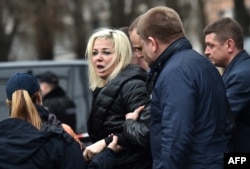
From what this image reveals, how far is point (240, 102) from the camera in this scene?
4.70m

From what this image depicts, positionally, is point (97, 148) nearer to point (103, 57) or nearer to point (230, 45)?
point (103, 57)

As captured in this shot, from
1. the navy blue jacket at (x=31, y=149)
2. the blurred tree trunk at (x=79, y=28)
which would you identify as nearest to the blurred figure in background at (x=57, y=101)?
the navy blue jacket at (x=31, y=149)

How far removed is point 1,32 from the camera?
27625 millimetres

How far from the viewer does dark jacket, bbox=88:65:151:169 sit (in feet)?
14.9

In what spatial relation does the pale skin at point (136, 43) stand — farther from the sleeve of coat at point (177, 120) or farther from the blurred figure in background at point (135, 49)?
the sleeve of coat at point (177, 120)

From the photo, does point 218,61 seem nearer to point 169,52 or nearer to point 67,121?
point 169,52

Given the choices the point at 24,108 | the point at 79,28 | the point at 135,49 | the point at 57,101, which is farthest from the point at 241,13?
→ the point at 24,108

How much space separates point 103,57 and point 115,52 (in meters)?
0.09

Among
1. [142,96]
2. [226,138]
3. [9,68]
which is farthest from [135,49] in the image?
[9,68]

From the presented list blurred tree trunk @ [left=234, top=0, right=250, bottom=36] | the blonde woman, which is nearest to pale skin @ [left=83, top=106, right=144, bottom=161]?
the blonde woman

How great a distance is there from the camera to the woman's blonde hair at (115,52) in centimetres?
477

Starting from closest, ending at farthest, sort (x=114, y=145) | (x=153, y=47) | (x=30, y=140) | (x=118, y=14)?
(x=30, y=140)
(x=153, y=47)
(x=114, y=145)
(x=118, y=14)

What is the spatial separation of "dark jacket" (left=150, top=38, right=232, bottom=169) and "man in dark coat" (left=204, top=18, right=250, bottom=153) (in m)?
0.52

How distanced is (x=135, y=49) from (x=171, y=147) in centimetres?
118
